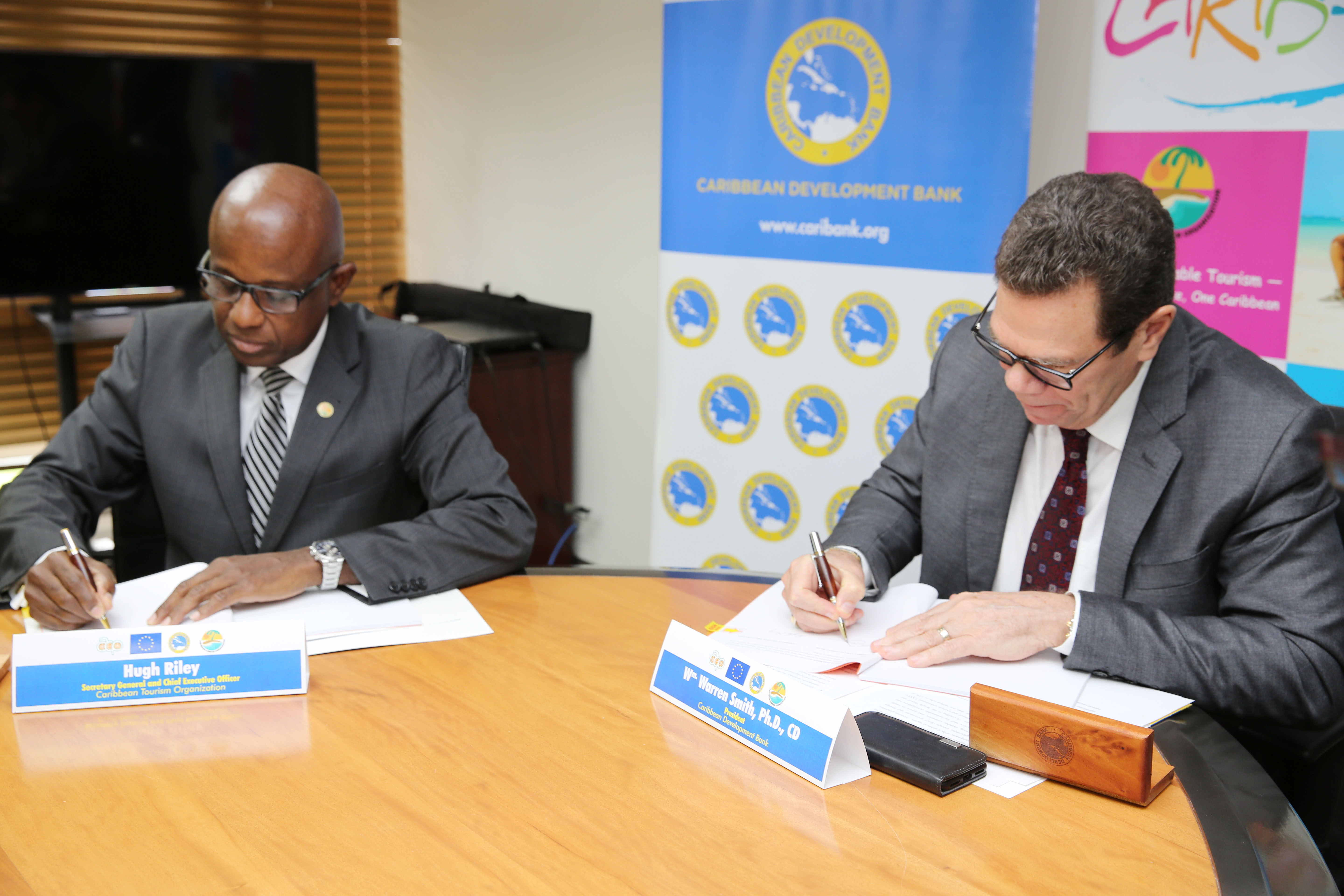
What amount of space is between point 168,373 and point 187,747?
940 millimetres

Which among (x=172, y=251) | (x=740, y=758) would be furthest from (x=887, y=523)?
(x=172, y=251)

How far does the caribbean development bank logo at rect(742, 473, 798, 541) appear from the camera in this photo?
319 cm

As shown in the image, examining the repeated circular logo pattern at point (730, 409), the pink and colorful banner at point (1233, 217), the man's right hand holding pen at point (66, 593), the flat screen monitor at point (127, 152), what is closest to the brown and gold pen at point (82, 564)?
the man's right hand holding pen at point (66, 593)

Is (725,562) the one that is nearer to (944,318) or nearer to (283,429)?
(944,318)

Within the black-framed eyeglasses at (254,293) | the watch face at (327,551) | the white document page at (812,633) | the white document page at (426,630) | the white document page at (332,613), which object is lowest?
the white document page at (426,630)

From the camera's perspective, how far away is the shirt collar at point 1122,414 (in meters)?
1.66

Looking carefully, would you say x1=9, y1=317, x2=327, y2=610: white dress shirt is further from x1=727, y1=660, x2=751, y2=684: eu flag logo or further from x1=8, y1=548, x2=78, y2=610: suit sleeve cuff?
x1=727, y1=660, x2=751, y2=684: eu flag logo

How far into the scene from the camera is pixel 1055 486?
174 cm

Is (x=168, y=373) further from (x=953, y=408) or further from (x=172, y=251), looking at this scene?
(x=172, y=251)

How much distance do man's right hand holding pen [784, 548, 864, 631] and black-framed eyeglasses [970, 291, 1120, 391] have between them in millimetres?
386

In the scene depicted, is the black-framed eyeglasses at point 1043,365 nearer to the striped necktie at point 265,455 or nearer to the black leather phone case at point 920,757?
the black leather phone case at point 920,757

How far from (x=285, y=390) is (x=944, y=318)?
1630mm

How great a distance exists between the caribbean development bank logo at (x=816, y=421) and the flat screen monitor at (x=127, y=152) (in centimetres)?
235

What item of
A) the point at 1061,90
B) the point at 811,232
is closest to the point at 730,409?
the point at 811,232
